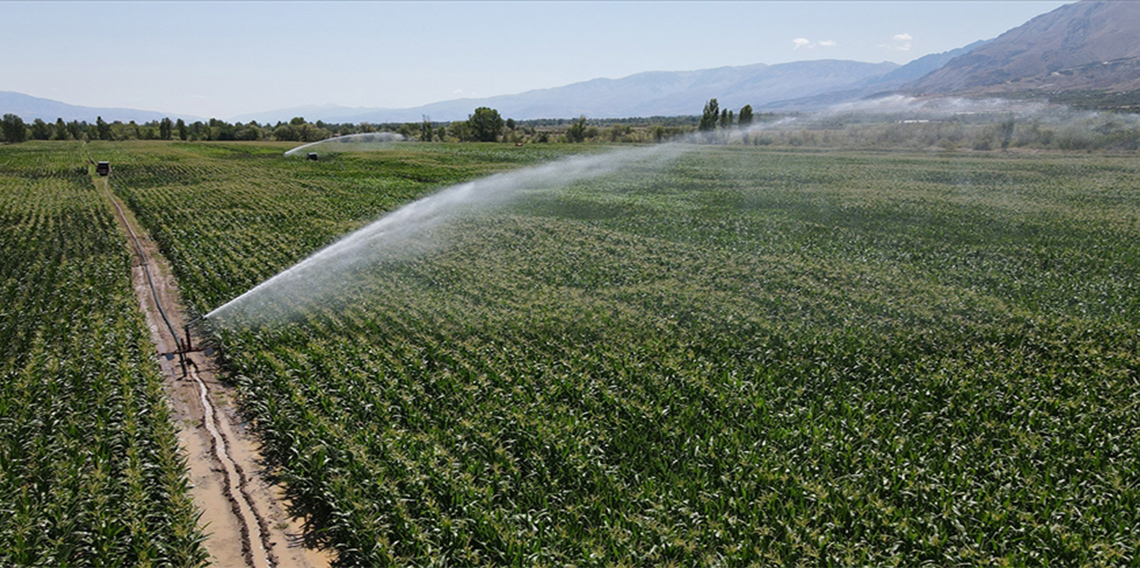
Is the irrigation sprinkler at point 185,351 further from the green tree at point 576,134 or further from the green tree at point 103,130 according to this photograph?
the green tree at point 103,130

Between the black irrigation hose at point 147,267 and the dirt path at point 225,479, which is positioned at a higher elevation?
the black irrigation hose at point 147,267

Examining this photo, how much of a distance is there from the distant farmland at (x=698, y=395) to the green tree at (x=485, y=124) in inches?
3709

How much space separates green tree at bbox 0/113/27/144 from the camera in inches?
4274

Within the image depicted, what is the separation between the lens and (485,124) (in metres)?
115

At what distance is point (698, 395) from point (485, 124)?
111771mm

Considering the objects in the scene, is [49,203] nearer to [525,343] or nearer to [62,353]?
[62,353]

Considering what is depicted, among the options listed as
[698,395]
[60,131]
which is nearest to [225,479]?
[698,395]

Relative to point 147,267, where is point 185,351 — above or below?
below

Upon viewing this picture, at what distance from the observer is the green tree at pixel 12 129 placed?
109 metres

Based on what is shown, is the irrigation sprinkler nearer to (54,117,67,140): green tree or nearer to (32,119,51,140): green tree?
(54,117,67,140): green tree

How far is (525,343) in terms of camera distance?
499 inches

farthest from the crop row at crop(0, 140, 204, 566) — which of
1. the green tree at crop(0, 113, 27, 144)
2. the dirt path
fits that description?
the green tree at crop(0, 113, 27, 144)

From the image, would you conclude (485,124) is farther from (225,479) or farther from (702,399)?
(225,479)

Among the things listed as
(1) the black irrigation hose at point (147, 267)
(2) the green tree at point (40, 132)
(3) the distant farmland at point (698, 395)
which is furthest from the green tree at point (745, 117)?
(2) the green tree at point (40, 132)
